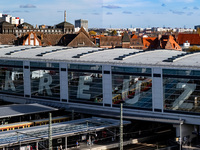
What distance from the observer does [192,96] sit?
161 ft

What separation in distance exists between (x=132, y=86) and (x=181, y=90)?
630 cm

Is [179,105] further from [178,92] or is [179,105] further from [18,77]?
[18,77]

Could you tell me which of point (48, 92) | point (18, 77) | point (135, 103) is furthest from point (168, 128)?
point (18, 77)

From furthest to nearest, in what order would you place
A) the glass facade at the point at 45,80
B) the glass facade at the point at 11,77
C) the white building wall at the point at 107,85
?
1. the glass facade at the point at 11,77
2. the glass facade at the point at 45,80
3. the white building wall at the point at 107,85

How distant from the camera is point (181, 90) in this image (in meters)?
49.6

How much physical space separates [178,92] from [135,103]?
5.64 meters

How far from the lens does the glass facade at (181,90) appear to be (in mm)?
48688

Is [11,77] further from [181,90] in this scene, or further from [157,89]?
[181,90]

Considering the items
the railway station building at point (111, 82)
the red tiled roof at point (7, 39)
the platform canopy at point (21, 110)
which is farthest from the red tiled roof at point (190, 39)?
the platform canopy at point (21, 110)

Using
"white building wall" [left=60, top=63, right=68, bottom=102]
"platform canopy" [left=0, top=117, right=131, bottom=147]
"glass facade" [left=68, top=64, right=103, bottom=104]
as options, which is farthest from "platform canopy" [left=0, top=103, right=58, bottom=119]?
"platform canopy" [left=0, top=117, right=131, bottom=147]

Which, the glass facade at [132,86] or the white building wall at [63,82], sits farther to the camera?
the white building wall at [63,82]

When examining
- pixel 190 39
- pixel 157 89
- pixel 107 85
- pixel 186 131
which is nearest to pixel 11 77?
pixel 107 85

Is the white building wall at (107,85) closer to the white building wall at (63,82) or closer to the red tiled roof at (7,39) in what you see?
the white building wall at (63,82)

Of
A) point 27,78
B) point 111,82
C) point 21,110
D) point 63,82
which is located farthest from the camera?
point 27,78
